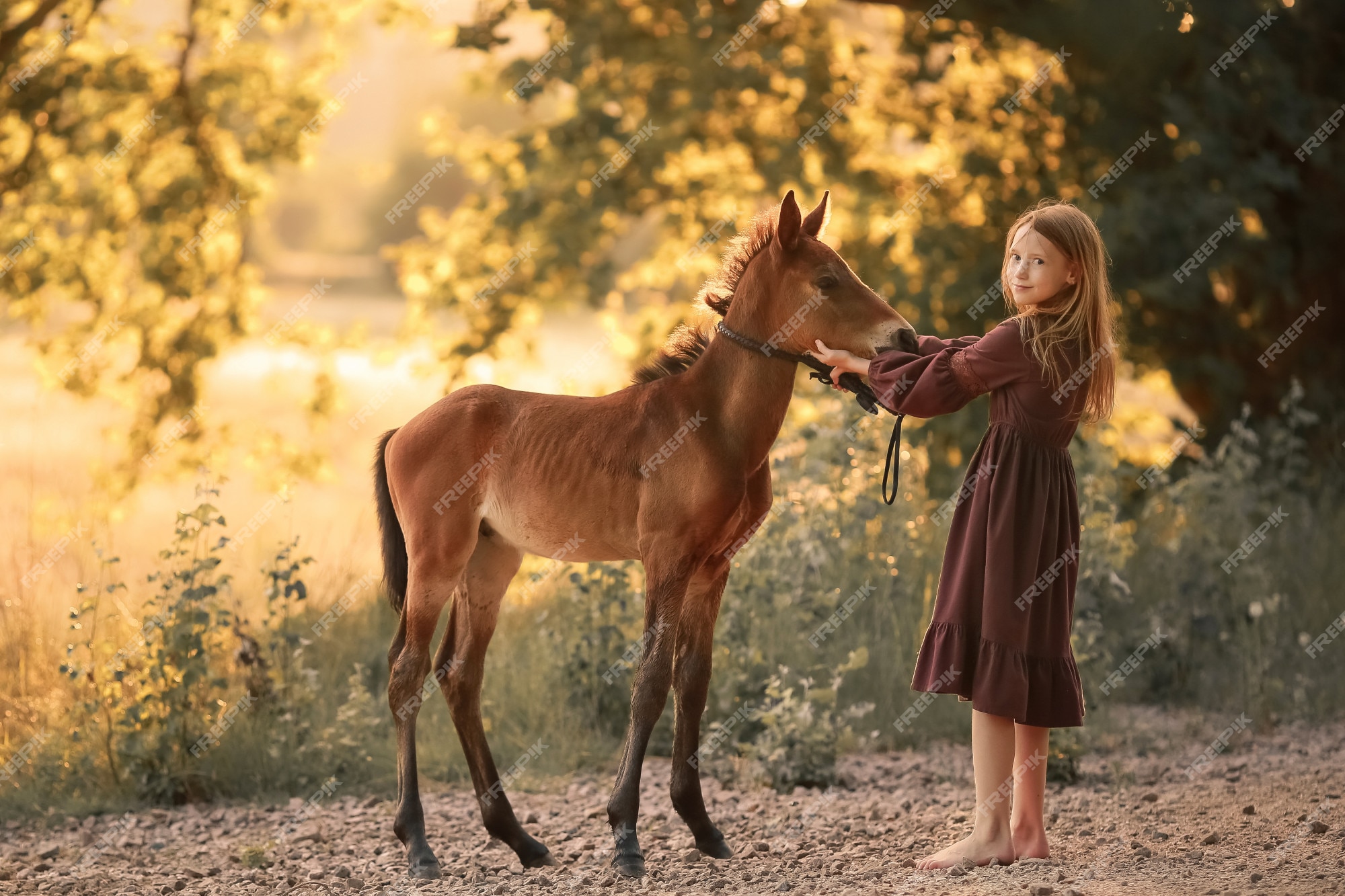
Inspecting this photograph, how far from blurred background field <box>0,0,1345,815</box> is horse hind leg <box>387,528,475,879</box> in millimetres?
1458

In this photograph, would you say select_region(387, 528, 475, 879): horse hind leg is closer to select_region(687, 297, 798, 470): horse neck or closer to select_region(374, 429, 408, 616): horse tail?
select_region(374, 429, 408, 616): horse tail

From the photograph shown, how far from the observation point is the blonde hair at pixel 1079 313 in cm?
429

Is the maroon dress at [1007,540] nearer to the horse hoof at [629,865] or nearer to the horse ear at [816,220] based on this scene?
the horse ear at [816,220]

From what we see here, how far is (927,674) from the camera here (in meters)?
4.33

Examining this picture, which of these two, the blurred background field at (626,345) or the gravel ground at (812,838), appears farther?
the blurred background field at (626,345)

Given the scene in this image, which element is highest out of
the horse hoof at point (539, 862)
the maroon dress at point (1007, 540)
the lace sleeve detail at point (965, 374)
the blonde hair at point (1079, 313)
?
the blonde hair at point (1079, 313)

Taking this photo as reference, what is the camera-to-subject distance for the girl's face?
4.36 meters

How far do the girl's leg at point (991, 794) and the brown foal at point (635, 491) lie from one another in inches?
41.2

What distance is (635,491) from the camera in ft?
15.4

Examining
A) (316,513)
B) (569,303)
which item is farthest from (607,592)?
(316,513)

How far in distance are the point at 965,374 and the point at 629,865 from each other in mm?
2210

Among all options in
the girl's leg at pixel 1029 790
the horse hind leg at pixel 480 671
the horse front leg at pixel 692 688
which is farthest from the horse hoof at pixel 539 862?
the girl's leg at pixel 1029 790

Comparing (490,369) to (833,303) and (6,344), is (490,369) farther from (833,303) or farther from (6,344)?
(6,344)

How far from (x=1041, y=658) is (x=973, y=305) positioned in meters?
4.80
